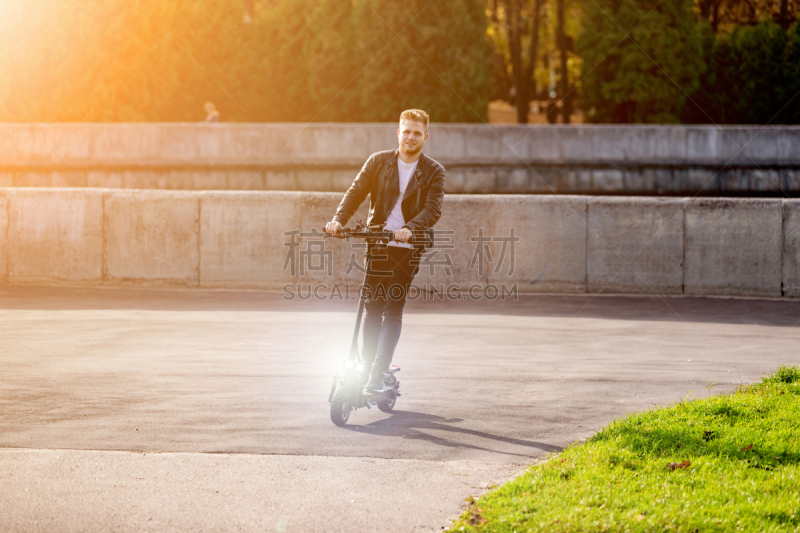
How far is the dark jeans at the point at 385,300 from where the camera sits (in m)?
6.01

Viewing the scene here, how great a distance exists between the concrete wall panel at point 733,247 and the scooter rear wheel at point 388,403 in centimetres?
698

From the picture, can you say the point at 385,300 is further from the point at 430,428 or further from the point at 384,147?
the point at 384,147

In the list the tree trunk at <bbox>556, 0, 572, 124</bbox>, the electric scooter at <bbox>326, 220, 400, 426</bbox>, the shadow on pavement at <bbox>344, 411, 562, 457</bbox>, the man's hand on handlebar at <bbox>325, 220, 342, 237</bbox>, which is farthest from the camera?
the tree trunk at <bbox>556, 0, 572, 124</bbox>

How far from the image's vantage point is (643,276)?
12359 mm

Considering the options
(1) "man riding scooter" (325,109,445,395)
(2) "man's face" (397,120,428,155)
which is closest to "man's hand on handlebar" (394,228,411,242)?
(1) "man riding scooter" (325,109,445,395)

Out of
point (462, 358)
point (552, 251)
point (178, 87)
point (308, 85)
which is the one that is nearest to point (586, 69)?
point (308, 85)

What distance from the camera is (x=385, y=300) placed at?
613 cm

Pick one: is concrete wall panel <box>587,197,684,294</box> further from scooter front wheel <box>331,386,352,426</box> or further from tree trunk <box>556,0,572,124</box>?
tree trunk <box>556,0,572,124</box>

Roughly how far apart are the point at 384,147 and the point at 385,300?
1589 cm

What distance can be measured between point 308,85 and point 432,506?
31.4 meters

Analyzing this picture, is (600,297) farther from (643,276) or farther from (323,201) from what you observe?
(323,201)

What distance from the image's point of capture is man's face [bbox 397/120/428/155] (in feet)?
19.5

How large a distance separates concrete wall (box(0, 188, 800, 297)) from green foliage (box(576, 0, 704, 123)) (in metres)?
25.1

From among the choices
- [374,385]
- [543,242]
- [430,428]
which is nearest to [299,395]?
[374,385]
